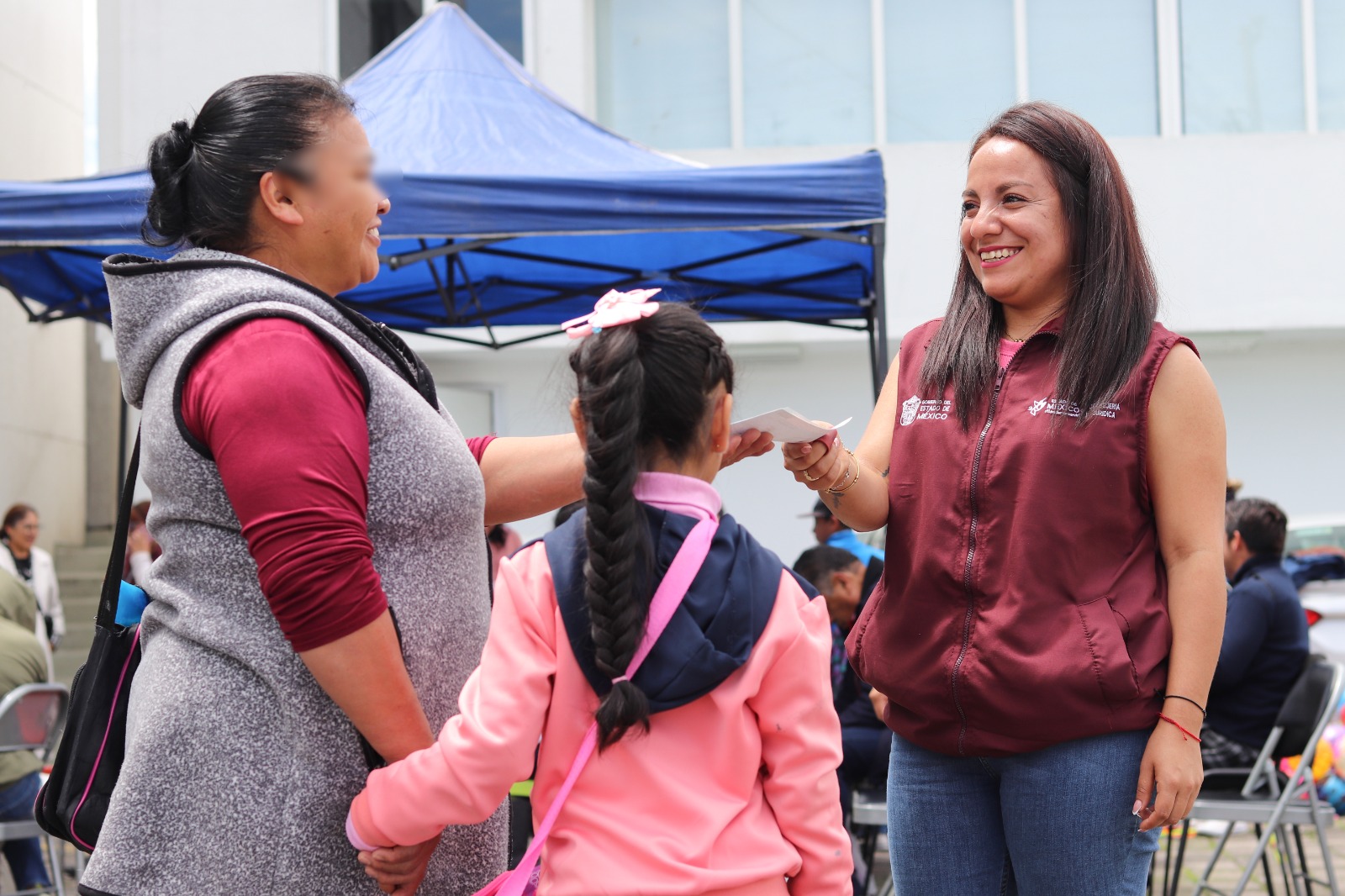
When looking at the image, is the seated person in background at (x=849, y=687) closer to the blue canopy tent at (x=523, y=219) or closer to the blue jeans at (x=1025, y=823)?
the blue canopy tent at (x=523, y=219)

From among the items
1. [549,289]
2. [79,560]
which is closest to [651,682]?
[549,289]

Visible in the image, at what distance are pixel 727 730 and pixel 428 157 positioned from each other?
147 inches

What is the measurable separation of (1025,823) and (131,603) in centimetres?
132

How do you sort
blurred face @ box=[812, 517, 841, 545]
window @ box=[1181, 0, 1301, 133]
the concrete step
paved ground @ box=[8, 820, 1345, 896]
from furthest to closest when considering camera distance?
the concrete step
window @ box=[1181, 0, 1301, 133]
blurred face @ box=[812, 517, 841, 545]
paved ground @ box=[8, 820, 1345, 896]

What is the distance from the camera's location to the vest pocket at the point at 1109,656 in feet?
5.72

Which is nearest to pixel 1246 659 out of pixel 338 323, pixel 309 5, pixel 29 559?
pixel 338 323

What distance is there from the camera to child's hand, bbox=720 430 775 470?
5.83ft

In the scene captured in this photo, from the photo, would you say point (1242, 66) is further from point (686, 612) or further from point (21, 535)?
point (686, 612)

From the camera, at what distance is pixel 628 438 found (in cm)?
155

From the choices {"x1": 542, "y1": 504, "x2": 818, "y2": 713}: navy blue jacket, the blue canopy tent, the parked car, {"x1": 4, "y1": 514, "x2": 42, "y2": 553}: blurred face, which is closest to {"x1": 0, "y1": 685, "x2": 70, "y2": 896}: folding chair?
the blue canopy tent

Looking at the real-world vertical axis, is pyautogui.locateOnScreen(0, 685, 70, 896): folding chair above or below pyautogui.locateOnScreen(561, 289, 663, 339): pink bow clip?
below

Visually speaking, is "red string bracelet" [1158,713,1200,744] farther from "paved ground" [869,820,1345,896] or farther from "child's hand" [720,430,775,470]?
"paved ground" [869,820,1345,896]

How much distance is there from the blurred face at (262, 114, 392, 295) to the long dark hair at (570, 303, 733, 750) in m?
0.36

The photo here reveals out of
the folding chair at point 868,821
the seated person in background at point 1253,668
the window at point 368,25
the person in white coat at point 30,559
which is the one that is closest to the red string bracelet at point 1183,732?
the folding chair at point 868,821
